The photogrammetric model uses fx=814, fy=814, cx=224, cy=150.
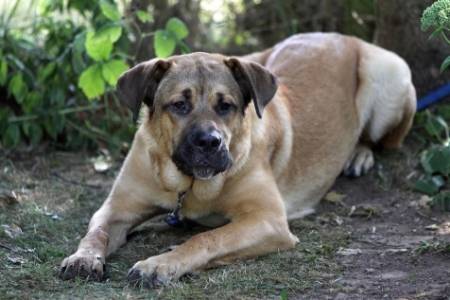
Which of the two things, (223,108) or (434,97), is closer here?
(223,108)

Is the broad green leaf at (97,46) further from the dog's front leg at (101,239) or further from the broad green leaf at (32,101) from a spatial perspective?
the dog's front leg at (101,239)

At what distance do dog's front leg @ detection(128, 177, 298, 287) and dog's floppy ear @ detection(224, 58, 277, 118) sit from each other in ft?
1.79

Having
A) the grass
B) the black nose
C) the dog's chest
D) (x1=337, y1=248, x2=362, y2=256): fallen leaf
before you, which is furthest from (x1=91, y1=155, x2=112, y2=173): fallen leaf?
(x1=337, y1=248, x2=362, y2=256): fallen leaf

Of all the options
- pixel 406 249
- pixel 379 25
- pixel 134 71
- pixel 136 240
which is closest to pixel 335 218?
pixel 406 249

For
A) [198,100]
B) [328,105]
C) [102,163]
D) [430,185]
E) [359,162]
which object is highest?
[198,100]

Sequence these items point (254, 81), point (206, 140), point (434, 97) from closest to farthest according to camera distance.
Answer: point (206, 140)
point (254, 81)
point (434, 97)

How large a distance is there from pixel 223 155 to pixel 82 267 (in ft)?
3.20

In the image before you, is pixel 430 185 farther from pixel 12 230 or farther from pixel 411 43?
pixel 12 230

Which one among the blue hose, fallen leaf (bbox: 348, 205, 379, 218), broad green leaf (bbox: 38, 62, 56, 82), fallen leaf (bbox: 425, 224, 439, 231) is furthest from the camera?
the blue hose

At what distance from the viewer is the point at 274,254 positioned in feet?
15.0

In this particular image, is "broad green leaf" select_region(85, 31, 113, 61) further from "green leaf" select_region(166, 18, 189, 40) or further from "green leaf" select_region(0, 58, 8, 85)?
"green leaf" select_region(0, 58, 8, 85)

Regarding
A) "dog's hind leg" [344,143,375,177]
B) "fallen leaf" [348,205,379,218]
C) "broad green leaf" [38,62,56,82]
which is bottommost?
"dog's hind leg" [344,143,375,177]

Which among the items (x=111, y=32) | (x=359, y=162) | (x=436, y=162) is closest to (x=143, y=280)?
(x=111, y=32)

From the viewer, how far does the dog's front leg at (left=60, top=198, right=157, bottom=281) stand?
4.15 m
